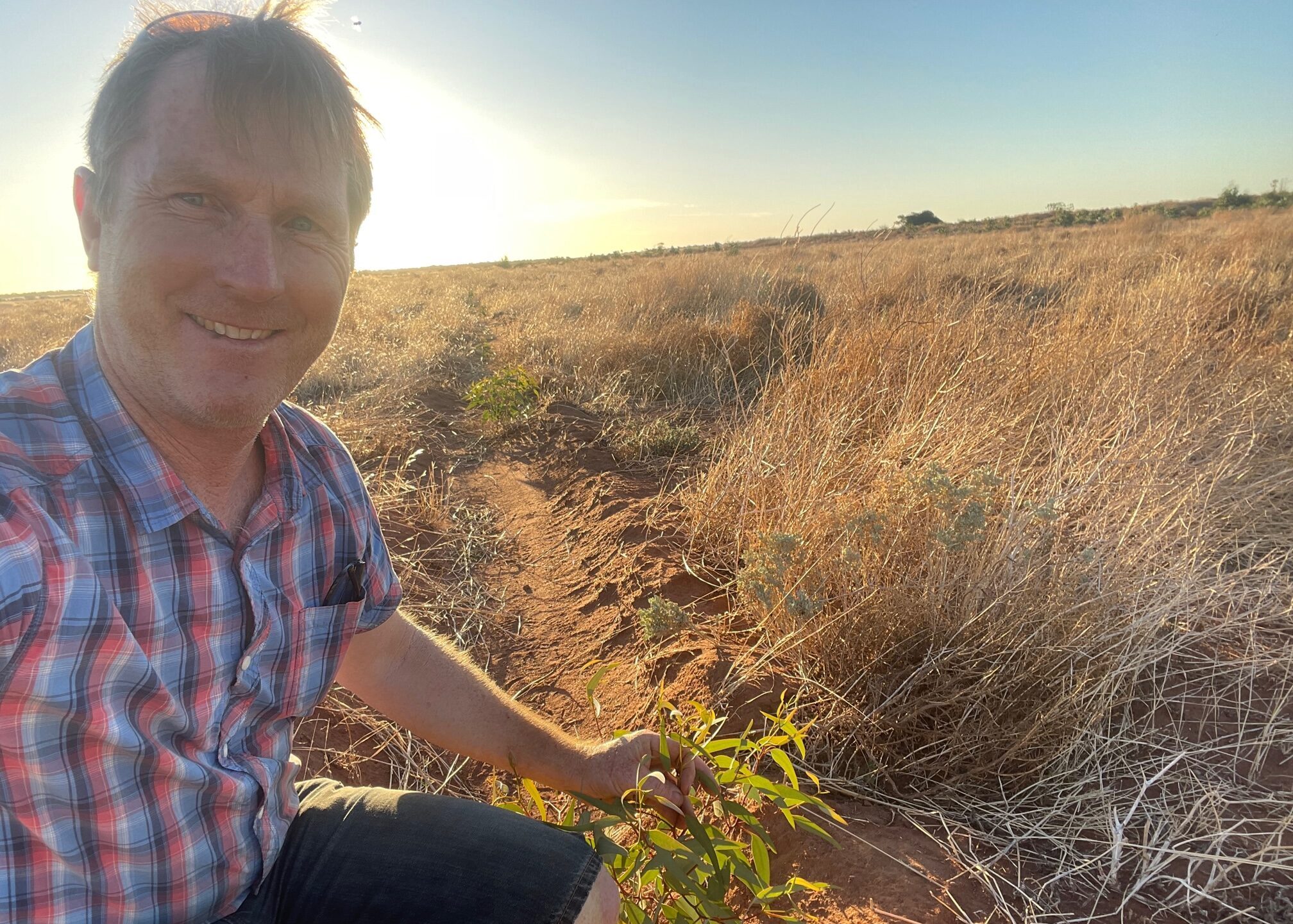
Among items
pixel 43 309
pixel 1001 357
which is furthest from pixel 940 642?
pixel 43 309

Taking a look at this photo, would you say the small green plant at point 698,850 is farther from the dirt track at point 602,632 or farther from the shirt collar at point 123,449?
the shirt collar at point 123,449

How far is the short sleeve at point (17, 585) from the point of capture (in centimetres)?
85

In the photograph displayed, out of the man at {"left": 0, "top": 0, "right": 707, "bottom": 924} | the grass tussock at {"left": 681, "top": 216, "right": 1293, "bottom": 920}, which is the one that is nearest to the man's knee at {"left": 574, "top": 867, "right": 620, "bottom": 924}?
the man at {"left": 0, "top": 0, "right": 707, "bottom": 924}

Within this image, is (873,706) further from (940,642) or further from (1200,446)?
(1200,446)

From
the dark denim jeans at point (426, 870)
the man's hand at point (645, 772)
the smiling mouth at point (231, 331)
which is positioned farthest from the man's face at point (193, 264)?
the man's hand at point (645, 772)

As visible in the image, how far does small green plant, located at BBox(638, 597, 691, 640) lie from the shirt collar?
1.57 metres

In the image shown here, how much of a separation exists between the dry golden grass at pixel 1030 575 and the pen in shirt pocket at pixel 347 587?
45.1 inches

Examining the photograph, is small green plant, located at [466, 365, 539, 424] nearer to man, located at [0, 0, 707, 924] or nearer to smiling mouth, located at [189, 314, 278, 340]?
man, located at [0, 0, 707, 924]

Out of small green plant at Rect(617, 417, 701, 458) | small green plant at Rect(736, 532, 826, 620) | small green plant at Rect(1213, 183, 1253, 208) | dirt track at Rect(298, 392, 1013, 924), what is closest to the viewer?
dirt track at Rect(298, 392, 1013, 924)

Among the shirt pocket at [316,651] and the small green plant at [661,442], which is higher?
the shirt pocket at [316,651]

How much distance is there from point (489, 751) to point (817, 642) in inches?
43.1

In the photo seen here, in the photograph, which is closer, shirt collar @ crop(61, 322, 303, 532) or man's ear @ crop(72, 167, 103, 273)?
shirt collar @ crop(61, 322, 303, 532)

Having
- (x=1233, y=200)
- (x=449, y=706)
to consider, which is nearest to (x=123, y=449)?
(x=449, y=706)

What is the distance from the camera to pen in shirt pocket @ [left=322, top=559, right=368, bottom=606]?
1.35m
